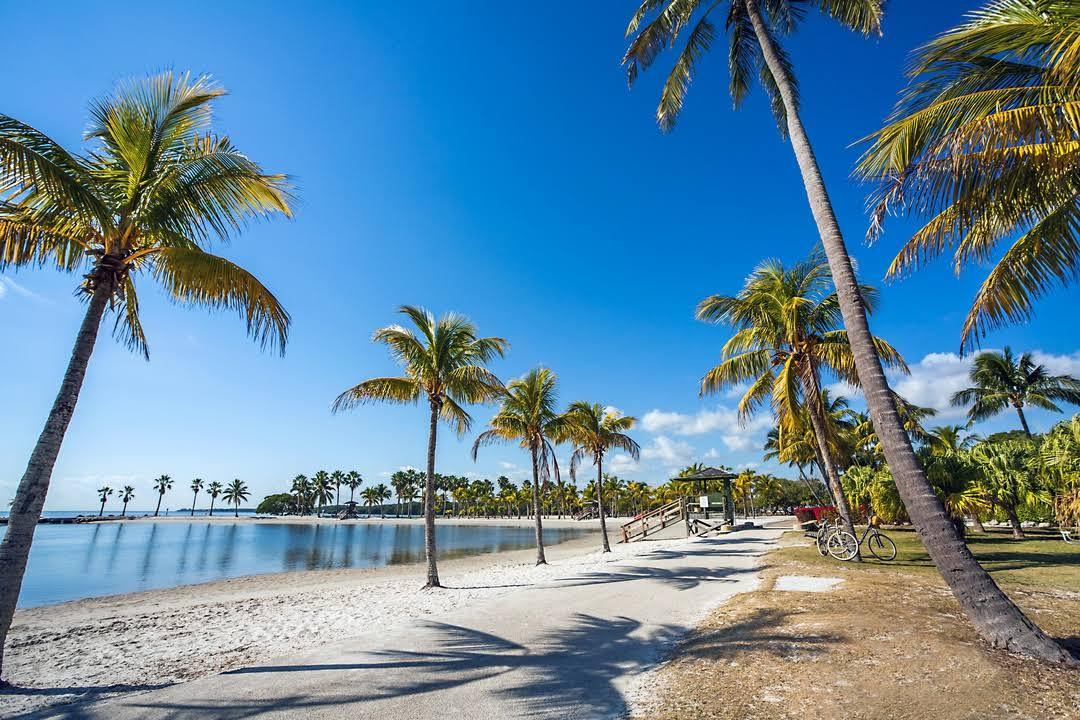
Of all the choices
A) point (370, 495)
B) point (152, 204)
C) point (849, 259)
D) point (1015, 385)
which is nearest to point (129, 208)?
point (152, 204)

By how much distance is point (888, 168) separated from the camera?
7449 mm

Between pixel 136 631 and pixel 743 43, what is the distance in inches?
774

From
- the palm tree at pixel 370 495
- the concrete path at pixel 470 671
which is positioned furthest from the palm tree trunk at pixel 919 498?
the palm tree at pixel 370 495

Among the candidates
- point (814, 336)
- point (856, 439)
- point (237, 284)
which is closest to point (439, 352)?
point (237, 284)

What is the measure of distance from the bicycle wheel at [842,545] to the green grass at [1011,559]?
0.36 metres

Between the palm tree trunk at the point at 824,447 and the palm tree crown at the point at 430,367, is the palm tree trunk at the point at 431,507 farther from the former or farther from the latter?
the palm tree trunk at the point at 824,447

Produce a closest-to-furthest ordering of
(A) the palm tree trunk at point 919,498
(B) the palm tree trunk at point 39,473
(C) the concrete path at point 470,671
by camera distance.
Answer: (C) the concrete path at point 470,671 < (A) the palm tree trunk at point 919,498 < (B) the palm tree trunk at point 39,473

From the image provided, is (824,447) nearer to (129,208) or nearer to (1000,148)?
(1000,148)

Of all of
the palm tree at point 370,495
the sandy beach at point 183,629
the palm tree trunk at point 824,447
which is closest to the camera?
the sandy beach at point 183,629

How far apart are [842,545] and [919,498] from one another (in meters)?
9.21

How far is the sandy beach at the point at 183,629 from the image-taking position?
604cm

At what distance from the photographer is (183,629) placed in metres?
9.30

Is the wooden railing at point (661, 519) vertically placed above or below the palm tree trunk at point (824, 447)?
below

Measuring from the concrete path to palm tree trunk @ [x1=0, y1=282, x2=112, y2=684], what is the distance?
1824 millimetres
